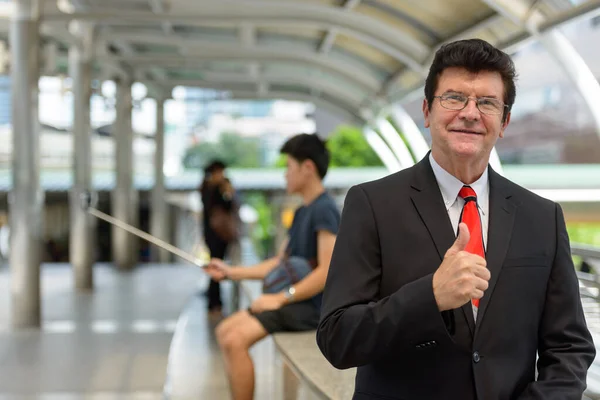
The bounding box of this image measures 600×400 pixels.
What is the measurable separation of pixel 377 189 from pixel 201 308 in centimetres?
910

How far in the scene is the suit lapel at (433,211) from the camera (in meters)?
1.77

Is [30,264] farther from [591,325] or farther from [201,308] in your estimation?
[591,325]

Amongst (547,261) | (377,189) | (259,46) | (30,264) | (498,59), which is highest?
(259,46)

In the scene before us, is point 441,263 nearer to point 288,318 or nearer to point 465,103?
point 465,103

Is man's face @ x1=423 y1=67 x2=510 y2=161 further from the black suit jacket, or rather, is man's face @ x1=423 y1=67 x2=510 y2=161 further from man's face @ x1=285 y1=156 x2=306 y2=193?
man's face @ x1=285 y1=156 x2=306 y2=193

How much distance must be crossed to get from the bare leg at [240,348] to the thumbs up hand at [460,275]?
2.82m

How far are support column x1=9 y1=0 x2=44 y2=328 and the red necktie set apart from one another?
782 centimetres

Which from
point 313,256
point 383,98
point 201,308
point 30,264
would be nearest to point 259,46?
point 383,98

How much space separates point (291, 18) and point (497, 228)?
8131 mm

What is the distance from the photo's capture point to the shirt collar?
1.85 m

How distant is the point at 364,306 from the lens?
1.73m

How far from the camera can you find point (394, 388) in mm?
1808

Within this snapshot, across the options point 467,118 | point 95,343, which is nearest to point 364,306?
point 467,118

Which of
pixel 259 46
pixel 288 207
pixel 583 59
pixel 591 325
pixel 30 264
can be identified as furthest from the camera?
pixel 288 207
